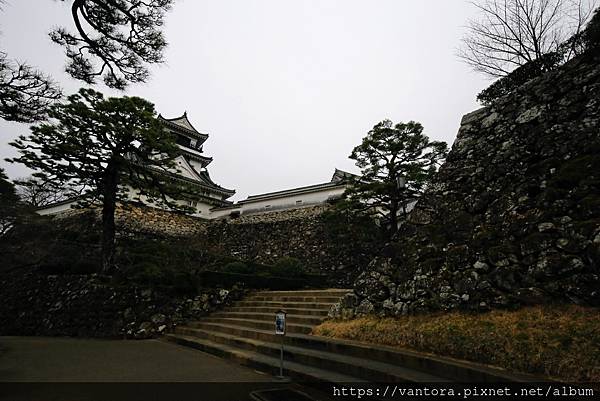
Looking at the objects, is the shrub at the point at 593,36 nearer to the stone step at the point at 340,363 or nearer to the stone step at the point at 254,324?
the stone step at the point at 340,363

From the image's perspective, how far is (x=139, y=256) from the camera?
30.8 feet

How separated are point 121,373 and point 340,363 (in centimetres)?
300

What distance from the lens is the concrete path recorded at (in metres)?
3.39

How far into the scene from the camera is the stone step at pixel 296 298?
7.05m

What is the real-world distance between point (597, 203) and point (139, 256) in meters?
10.3

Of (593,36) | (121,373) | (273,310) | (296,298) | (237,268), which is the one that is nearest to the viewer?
(121,373)

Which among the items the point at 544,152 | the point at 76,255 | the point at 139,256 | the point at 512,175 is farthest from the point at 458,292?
the point at 76,255

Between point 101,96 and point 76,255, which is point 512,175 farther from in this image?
point 76,255

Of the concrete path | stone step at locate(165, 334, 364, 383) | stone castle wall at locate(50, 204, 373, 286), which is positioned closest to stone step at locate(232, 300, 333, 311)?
stone step at locate(165, 334, 364, 383)

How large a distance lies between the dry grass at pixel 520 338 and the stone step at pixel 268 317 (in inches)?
77.8

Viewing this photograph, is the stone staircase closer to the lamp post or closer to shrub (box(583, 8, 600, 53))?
the lamp post

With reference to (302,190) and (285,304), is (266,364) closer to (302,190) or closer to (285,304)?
(285,304)

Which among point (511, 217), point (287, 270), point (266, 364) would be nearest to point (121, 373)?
point (266, 364)

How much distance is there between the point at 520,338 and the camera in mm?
3021
